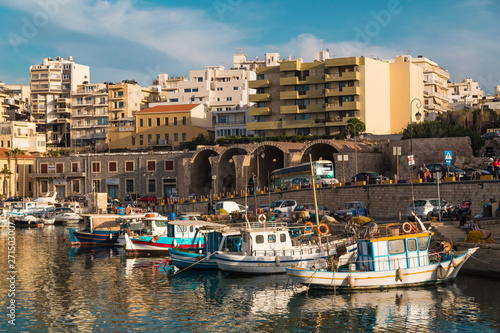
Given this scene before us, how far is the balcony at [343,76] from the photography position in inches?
3351

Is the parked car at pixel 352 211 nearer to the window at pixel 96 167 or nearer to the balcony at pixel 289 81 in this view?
the balcony at pixel 289 81

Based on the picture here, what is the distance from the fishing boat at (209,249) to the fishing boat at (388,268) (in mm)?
7581

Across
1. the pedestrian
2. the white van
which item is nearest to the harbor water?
the pedestrian

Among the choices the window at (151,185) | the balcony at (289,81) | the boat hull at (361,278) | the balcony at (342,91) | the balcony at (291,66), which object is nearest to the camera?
the boat hull at (361,278)

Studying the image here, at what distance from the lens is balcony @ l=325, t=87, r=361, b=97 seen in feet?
279

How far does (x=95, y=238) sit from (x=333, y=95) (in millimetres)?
45240

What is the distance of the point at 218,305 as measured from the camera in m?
29.6

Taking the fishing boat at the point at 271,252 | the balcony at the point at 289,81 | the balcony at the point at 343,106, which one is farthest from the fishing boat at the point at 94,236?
the balcony at the point at 289,81

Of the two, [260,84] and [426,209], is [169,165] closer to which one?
[260,84]

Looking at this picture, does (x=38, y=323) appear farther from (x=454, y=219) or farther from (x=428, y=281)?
(x=454, y=219)

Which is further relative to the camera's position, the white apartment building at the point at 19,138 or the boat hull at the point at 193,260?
the white apartment building at the point at 19,138

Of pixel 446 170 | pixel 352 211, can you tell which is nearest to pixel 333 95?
pixel 446 170

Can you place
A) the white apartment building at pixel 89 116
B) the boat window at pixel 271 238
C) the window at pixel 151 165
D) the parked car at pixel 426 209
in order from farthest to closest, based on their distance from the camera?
the white apartment building at pixel 89 116, the window at pixel 151 165, the parked car at pixel 426 209, the boat window at pixel 271 238

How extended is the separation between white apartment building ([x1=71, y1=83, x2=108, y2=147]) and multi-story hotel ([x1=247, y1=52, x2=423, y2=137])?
3842 cm
